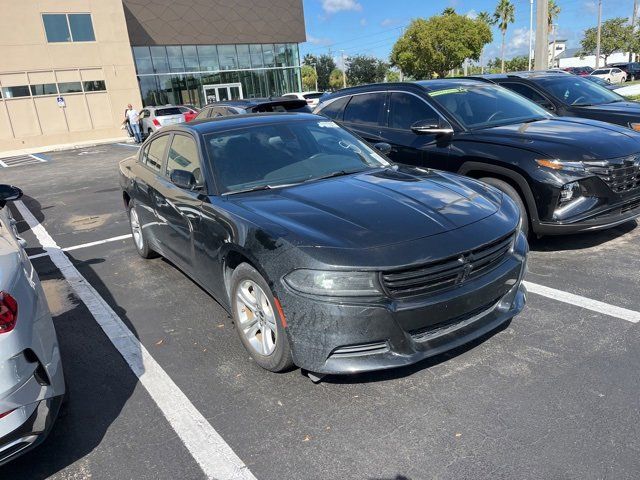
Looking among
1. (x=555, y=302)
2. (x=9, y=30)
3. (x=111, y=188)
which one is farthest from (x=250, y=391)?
(x=9, y=30)

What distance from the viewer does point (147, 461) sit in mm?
2654

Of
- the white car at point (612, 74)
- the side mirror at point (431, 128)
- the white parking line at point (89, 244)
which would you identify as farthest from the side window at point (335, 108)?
the white car at point (612, 74)

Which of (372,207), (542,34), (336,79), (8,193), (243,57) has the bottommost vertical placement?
(372,207)

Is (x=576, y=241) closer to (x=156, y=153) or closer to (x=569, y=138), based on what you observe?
(x=569, y=138)

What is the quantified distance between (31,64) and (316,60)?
58.4 m

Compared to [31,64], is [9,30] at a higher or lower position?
higher

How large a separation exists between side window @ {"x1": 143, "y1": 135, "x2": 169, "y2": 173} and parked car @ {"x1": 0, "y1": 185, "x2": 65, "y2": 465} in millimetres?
2470

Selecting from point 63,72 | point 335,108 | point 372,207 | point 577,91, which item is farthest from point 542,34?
point 63,72

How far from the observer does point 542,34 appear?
1530 cm

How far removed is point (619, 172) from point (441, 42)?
49.8m

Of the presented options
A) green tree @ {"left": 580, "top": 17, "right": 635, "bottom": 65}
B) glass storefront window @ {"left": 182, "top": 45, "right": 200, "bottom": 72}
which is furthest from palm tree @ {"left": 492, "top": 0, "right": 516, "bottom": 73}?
glass storefront window @ {"left": 182, "top": 45, "right": 200, "bottom": 72}

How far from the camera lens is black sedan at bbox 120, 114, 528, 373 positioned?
2.76 meters

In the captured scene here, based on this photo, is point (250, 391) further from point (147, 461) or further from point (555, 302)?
point (555, 302)

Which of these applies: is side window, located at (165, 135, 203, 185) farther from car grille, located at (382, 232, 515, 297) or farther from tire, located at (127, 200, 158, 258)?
car grille, located at (382, 232, 515, 297)
